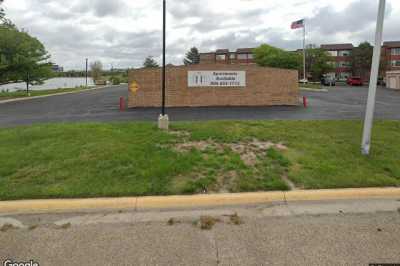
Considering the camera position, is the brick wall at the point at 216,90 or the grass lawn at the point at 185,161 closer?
the grass lawn at the point at 185,161

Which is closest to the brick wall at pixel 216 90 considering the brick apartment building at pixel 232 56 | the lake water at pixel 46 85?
the lake water at pixel 46 85

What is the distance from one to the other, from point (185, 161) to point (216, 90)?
12109mm

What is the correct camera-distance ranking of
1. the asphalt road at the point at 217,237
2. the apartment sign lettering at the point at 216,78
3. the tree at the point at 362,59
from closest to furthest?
the asphalt road at the point at 217,237 < the apartment sign lettering at the point at 216,78 < the tree at the point at 362,59

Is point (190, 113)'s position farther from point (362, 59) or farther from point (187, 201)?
point (362, 59)

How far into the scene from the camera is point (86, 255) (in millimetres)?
2941

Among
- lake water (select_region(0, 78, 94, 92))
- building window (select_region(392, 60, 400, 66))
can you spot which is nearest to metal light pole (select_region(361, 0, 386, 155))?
lake water (select_region(0, 78, 94, 92))

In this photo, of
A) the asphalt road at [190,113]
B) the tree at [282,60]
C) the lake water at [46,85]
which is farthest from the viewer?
the tree at [282,60]

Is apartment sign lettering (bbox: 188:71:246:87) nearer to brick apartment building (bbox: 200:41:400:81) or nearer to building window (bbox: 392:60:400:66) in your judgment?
brick apartment building (bbox: 200:41:400:81)

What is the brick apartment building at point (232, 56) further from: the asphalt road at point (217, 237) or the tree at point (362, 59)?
the asphalt road at point (217, 237)

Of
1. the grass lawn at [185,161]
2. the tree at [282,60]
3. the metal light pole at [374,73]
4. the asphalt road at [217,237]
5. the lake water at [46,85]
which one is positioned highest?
the tree at [282,60]

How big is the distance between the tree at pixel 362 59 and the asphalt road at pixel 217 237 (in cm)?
6811

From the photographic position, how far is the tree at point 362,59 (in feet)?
199

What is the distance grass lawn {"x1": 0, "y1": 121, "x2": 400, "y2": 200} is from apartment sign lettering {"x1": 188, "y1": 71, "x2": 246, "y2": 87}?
9453 millimetres

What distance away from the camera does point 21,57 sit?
27547mm
